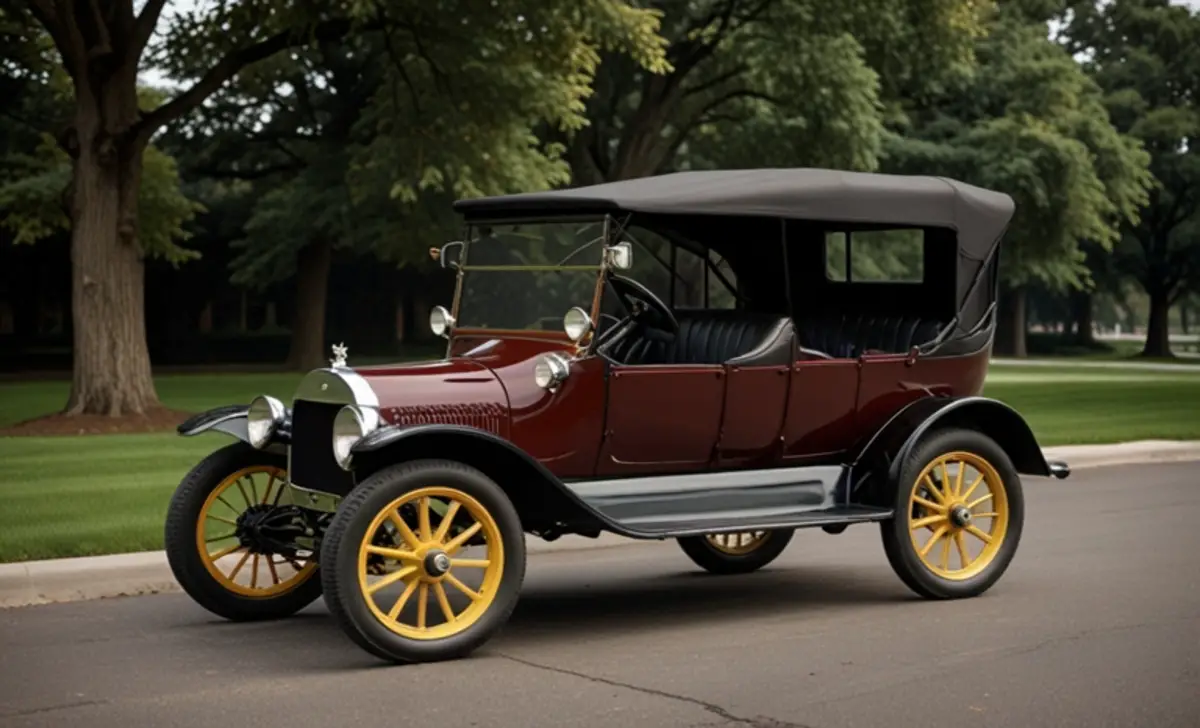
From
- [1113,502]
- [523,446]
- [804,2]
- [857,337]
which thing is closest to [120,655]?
[523,446]

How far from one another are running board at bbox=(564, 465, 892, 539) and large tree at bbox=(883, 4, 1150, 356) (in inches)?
1088

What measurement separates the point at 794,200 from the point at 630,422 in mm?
1495

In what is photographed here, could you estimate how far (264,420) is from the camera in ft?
26.3

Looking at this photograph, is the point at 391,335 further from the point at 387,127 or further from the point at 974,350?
the point at 974,350

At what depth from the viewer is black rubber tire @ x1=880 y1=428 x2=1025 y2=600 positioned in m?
8.45

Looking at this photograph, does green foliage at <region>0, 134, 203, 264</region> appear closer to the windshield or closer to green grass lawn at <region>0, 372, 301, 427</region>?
green grass lawn at <region>0, 372, 301, 427</region>

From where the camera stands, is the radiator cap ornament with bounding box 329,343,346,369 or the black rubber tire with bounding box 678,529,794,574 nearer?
the radiator cap ornament with bounding box 329,343,346,369

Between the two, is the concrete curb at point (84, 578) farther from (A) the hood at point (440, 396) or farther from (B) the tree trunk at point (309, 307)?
(B) the tree trunk at point (309, 307)

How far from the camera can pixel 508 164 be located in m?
24.1

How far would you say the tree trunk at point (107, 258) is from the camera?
21.4 meters

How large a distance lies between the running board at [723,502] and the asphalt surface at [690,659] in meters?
0.48

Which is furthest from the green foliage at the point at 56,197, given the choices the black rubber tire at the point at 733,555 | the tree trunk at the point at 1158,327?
the tree trunk at the point at 1158,327

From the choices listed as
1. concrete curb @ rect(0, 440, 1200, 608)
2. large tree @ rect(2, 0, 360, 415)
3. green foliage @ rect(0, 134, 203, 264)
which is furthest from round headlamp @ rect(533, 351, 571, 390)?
green foliage @ rect(0, 134, 203, 264)

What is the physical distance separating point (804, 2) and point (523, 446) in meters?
22.7
